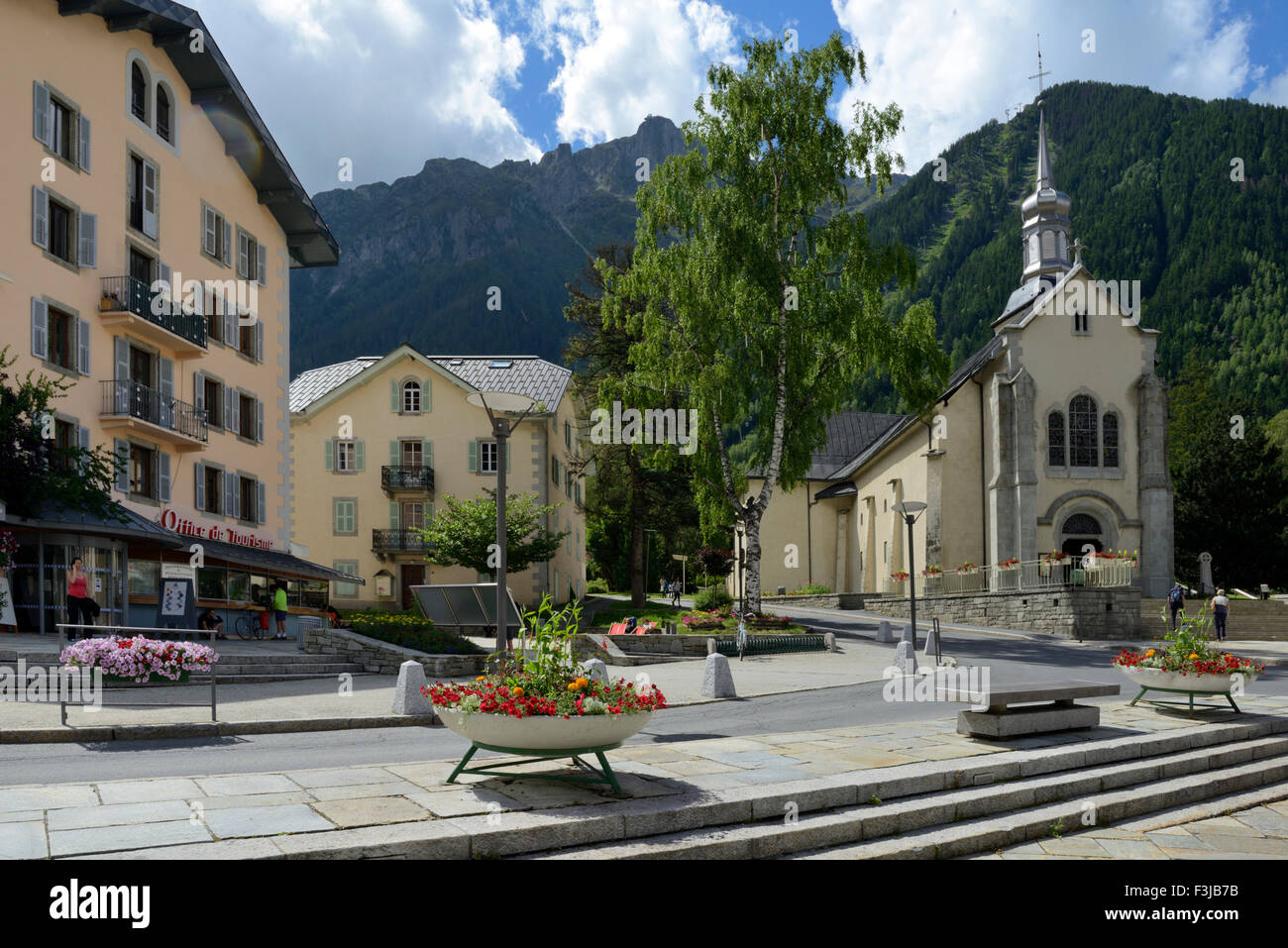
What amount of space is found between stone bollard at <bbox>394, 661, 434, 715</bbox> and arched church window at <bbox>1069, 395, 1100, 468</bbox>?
3410 cm

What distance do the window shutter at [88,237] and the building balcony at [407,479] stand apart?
18.4 m

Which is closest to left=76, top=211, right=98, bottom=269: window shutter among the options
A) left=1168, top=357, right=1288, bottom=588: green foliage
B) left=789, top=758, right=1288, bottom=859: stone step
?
left=789, top=758, right=1288, bottom=859: stone step

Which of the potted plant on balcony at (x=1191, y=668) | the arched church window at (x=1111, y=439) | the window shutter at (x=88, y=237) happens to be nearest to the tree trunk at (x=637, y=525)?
the arched church window at (x=1111, y=439)

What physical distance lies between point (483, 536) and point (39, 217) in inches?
686

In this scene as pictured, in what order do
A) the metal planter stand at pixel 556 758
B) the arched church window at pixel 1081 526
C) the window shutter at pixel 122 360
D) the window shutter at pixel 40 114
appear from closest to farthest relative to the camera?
the metal planter stand at pixel 556 758, the window shutter at pixel 40 114, the window shutter at pixel 122 360, the arched church window at pixel 1081 526

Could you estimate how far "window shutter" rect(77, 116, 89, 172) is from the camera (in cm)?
2661

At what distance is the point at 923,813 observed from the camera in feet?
25.6

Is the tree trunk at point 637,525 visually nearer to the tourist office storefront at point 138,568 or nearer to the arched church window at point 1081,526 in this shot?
the tourist office storefront at point 138,568

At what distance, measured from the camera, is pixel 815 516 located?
194 feet

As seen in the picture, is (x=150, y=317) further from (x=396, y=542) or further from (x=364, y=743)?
(x=364, y=743)

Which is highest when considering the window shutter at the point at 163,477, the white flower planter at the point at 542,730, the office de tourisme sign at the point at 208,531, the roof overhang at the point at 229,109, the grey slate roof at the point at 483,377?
the roof overhang at the point at 229,109

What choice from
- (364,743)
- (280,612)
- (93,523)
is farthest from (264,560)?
(364,743)

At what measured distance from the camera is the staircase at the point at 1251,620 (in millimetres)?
35594

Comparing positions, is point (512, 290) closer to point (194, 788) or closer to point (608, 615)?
point (608, 615)
